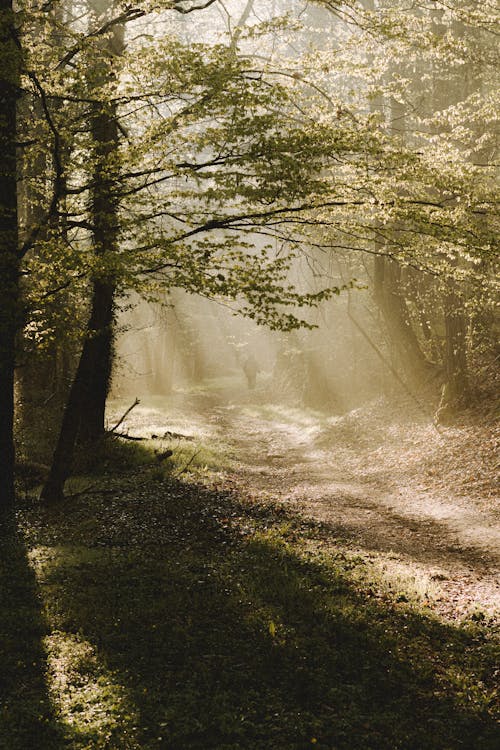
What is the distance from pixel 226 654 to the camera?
19.9ft

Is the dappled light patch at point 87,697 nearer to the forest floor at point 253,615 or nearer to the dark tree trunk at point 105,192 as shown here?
the forest floor at point 253,615

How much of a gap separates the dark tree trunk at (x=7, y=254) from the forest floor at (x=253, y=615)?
137 cm

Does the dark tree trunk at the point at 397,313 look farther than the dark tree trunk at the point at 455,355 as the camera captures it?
Yes

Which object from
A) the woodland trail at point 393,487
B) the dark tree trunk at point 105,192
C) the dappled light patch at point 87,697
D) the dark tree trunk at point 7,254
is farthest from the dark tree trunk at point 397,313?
the dappled light patch at point 87,697

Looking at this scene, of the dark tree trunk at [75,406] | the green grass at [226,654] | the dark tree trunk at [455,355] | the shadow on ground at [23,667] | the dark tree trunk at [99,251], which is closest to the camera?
the shadow on ground at [23,667]

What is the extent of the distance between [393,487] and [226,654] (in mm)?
8507

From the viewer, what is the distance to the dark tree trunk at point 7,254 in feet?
28.0

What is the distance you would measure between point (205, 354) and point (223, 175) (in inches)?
1874

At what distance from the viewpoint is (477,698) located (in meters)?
5.38

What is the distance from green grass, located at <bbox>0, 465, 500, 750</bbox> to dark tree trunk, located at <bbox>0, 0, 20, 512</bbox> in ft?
6.95

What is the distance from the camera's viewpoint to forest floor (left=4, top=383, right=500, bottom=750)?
16.4ft

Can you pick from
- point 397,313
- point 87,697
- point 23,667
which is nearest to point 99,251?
point 23,667

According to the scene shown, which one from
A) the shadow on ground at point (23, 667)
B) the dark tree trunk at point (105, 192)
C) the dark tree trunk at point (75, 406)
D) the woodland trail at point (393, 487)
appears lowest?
the woodland trail at point (393, 487)

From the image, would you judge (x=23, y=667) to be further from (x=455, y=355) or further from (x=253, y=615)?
(x=455, y=355)
